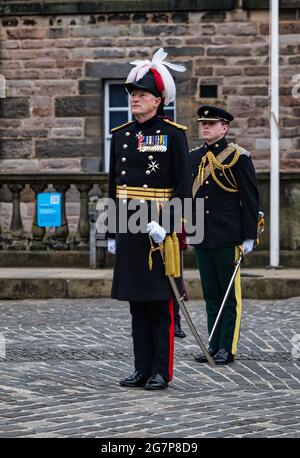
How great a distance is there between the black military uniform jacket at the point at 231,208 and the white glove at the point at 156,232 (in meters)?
1.19

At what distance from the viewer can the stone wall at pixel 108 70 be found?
1664cm

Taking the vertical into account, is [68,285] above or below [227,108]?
below

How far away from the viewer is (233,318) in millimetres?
7969

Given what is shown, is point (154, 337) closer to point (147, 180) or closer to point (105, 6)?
point (147, 180)

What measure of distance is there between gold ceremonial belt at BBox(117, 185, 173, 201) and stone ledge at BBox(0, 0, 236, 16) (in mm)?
10153

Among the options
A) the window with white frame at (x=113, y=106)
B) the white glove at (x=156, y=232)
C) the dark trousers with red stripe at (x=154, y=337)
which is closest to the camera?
the white glove at (x=156, y=232)

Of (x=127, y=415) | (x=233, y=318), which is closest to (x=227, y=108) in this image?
(x=233, y=318)

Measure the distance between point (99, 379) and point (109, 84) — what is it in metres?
10.5

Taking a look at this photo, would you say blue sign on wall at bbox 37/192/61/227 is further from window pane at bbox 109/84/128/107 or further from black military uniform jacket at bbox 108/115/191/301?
black military uniform jacket at bbox 108/115/191/301

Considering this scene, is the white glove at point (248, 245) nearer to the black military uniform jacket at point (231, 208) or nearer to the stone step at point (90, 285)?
the black military uniform jacket at point (231, 208)

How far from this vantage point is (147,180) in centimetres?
690

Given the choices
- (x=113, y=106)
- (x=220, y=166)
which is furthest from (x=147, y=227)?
(x=113, y=106)

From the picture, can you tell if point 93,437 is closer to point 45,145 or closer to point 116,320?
point 116,320

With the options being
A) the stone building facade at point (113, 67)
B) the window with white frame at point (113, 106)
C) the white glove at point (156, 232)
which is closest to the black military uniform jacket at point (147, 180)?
the white glove at point (156, 232)
